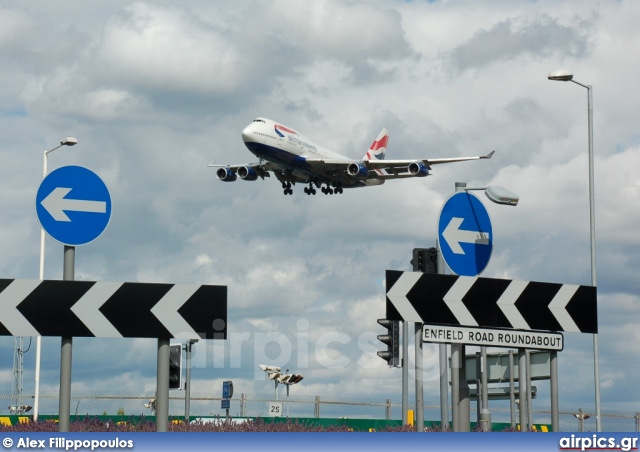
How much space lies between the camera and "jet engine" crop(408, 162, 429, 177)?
60.6 m

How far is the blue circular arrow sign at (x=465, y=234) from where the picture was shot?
8.88m

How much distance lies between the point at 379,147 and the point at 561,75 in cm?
6370

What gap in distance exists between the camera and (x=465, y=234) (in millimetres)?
9023

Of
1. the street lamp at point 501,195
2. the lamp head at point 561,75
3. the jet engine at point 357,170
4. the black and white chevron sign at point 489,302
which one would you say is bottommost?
the black and white chevron sign at point 489,302

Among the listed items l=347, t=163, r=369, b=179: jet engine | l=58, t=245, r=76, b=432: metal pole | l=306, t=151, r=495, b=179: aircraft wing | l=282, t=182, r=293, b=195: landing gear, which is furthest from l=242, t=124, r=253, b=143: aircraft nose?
l=58, t=245, r=76, b=432: metal pole

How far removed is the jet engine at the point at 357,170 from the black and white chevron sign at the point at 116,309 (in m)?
55.0

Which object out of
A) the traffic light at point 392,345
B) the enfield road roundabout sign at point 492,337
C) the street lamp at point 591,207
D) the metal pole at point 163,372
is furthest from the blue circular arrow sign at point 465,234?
the street lamp at point 591,207

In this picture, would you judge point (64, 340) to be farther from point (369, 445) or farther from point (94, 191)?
point (369, 445)

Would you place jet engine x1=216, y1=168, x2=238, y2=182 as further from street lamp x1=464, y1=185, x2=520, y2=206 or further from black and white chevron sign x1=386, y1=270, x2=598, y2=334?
black and white chevron sign x1=386, y1=270, x2=598, y2=334

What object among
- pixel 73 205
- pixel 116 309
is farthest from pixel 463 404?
pixel 73 205

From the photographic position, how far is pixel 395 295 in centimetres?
779

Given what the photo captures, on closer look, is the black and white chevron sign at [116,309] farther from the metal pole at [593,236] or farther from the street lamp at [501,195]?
the metal pole at [593,236]

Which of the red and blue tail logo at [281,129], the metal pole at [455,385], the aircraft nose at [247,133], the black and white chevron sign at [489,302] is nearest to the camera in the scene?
the black and white chevron sign at [489,302]

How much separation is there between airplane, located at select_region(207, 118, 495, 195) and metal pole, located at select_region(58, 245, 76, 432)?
53.4 metres
